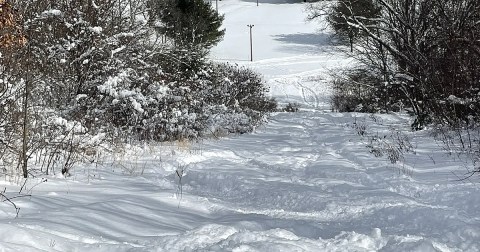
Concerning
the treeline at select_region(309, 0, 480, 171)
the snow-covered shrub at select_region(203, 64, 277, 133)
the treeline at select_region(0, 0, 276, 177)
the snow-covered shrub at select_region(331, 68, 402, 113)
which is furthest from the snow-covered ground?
the snow-covered shrub at select_region(331, 68, 402, 113)

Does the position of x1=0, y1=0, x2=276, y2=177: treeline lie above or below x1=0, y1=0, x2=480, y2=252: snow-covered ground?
above

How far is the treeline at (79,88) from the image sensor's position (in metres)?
6.48

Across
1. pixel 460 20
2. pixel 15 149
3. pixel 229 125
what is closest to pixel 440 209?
pixel 15 149

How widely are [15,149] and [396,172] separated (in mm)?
5381

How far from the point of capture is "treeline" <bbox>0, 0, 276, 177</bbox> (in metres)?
6.48

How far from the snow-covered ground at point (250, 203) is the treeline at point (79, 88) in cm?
69

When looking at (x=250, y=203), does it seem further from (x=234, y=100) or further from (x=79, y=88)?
(x=234, y=100)

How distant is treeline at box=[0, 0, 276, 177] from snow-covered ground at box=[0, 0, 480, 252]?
0.69 metres

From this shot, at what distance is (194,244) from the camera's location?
358cm

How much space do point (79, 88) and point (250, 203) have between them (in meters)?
6.24

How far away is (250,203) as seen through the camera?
18.6 feet

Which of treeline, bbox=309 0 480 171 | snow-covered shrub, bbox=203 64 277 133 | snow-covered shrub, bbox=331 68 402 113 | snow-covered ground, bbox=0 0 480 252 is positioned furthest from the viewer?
snow-covered shrub, bbox=331 68 402 113

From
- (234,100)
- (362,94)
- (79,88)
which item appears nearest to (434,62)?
(79,88)

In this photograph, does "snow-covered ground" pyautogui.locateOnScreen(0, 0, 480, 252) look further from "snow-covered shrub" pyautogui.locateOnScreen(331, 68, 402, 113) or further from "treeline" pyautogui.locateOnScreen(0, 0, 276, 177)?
"snow-covered shrub" pyautogui.locateOnScreen(331, 68, 402, 113)
